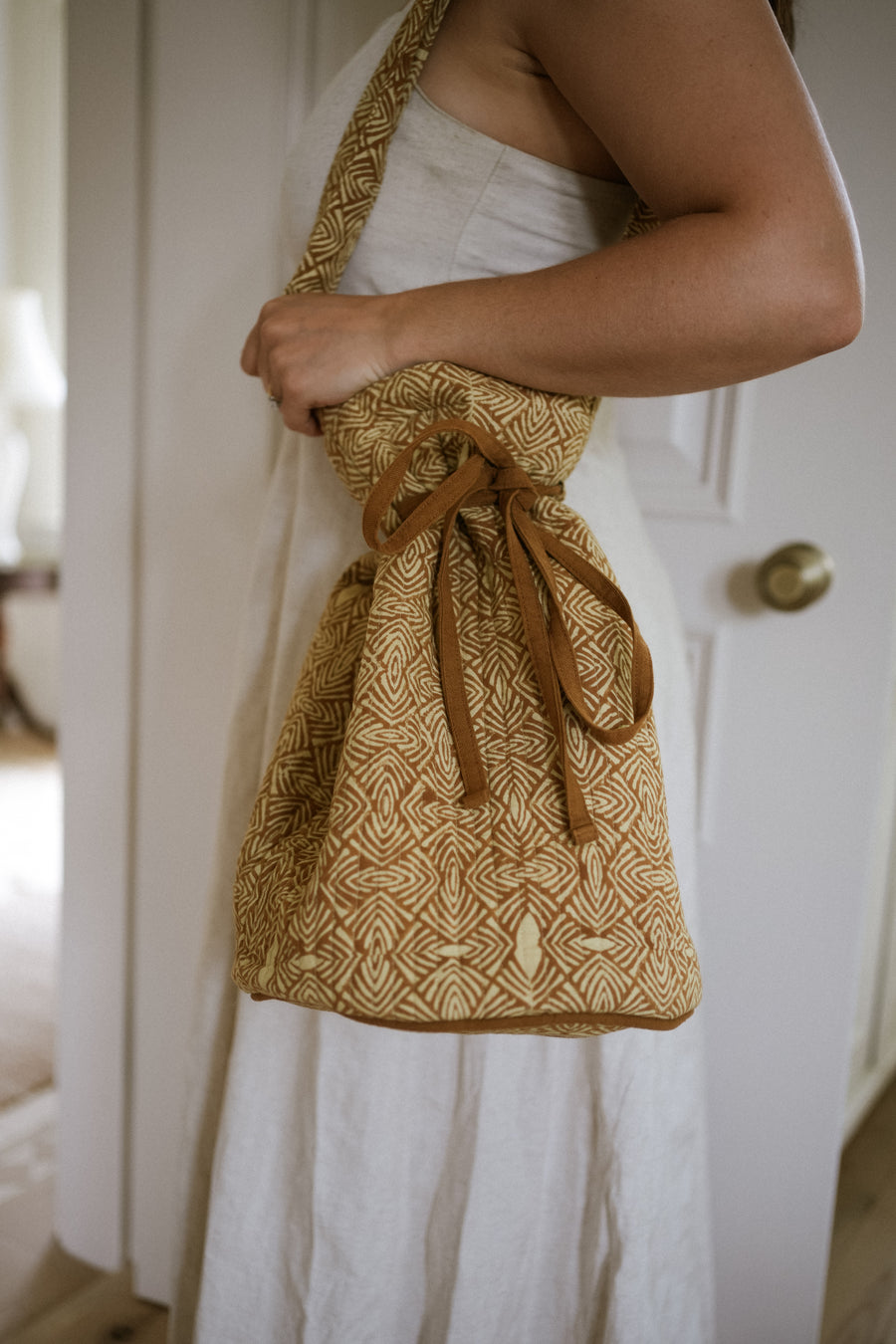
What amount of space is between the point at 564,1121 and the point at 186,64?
1.06 meters

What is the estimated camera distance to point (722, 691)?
3.13 feet

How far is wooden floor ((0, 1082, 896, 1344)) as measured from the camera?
119 centimetres

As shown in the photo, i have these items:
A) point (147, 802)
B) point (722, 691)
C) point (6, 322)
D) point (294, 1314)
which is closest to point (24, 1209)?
point (147, 802)

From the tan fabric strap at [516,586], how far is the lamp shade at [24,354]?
3.25 meters

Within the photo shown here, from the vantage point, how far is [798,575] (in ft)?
2.93

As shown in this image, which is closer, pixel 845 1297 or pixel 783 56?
pixel 783 56

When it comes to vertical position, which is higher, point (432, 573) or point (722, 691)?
point (432, 573)

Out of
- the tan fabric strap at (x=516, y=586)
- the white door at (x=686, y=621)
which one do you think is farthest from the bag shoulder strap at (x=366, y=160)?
the white door at (x=686, y=621)

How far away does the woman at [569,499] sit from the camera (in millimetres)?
518

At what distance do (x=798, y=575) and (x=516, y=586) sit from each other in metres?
0.42

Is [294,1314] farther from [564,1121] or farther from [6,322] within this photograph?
[6,322]

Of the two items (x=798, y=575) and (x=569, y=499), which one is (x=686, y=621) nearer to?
(x=798, y=575)

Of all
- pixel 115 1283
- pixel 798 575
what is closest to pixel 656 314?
pixel 798 575

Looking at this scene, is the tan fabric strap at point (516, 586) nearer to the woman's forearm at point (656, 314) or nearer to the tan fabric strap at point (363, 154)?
the woman's forearm at point (656, 314)
